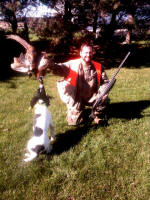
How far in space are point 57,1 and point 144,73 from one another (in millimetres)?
4955

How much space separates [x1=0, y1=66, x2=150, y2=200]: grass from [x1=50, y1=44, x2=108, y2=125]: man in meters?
0.34

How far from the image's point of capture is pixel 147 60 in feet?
39.0

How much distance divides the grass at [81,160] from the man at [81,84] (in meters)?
0.34

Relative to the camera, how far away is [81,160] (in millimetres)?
3148

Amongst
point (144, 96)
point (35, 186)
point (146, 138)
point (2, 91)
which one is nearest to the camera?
point (35, 186)

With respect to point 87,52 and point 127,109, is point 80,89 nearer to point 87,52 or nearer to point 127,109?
point 87,52

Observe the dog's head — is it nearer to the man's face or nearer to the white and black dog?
the white and black dog

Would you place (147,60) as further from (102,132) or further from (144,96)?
(102,132)

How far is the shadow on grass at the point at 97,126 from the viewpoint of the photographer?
3465mm

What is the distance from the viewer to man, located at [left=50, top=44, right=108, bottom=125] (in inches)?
151

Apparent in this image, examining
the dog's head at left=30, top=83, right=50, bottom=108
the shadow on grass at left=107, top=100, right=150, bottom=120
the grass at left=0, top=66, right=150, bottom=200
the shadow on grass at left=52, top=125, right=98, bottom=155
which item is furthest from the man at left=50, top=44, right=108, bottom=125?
the dog's head at left=30, top=83, right=50, bottom=108

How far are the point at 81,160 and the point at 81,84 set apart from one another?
1532mm

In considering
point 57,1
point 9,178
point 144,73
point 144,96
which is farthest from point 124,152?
point 57,1

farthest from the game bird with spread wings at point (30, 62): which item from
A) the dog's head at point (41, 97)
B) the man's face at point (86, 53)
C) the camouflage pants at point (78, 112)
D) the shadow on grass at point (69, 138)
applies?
the camouflage pants at point (78, 112)
